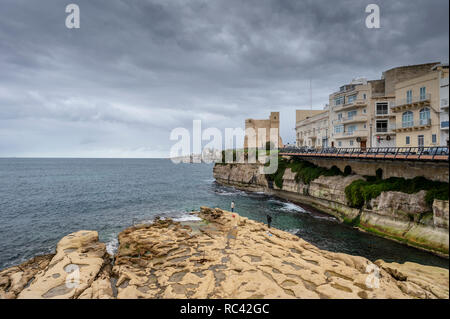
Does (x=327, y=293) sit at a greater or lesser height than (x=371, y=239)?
greater

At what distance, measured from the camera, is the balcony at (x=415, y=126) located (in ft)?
83.1

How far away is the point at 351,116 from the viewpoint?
1768 inches

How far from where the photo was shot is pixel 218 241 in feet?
68.6

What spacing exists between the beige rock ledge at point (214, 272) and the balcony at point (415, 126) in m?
17.2

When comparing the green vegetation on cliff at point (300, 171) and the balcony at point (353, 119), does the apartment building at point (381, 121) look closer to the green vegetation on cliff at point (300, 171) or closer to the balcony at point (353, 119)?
the balcony at point (353, 119)

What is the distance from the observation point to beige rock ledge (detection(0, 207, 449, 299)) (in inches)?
476

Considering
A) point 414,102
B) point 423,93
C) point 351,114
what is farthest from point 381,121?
point 423,93

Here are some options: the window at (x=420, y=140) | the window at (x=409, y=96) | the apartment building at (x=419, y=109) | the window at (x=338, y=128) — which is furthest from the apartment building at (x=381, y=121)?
the window at (x=409, y=96)

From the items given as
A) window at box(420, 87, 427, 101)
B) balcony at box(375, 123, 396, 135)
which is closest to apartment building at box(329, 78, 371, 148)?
balcony at box(375, 123, 396, 135)

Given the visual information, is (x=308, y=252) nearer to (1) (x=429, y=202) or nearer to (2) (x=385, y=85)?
(1) (x=429, y=202)

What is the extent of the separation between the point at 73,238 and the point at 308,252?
20.5 m

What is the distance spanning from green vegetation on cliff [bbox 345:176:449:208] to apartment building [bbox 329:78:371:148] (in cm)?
1643

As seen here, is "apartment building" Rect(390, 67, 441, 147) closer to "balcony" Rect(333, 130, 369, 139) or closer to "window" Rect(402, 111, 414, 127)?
"window" Rect(402, 111, 414, 127)
